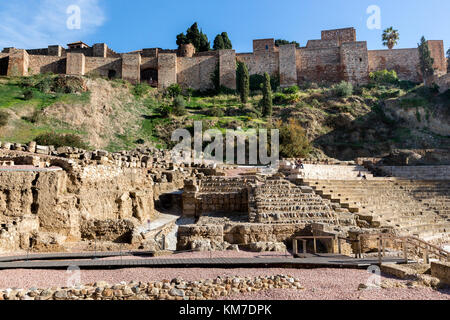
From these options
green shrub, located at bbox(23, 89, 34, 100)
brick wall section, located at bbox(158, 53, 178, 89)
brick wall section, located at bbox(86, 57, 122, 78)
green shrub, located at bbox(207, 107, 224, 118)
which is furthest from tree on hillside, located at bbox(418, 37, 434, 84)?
green shrub, located at bbox(23, 89, 34, 100)

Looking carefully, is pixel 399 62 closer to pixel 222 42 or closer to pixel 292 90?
pixel 292 90

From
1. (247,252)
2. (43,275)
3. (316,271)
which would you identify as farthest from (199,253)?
(43,275)

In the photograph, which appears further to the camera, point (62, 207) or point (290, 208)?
point (290, 208)

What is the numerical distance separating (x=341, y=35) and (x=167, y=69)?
1006 inches

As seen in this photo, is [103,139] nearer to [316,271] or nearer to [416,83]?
[316,271]

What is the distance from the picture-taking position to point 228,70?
41969 millimetres

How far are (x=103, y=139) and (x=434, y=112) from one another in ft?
107

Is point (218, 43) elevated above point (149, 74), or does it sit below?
above

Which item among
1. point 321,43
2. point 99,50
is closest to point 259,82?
point 321,43

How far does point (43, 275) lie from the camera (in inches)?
216

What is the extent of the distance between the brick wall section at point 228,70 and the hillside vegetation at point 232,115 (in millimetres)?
3973

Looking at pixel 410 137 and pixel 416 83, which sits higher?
pixel 416 83

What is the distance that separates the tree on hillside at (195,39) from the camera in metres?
46.9

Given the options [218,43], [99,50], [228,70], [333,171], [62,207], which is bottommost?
[62,207]
